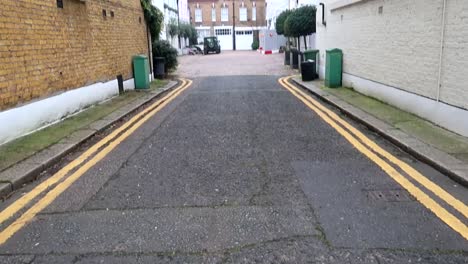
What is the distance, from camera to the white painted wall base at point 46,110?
7650 millimetres

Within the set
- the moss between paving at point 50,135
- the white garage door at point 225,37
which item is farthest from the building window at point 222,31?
the moss between paving at point 50,135

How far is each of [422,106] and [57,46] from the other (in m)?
7.61

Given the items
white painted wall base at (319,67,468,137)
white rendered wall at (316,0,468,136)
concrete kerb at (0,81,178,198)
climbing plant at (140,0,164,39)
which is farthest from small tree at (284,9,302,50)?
concrete kerb at (0,81,178,198)

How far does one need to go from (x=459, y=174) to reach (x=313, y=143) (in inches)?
101

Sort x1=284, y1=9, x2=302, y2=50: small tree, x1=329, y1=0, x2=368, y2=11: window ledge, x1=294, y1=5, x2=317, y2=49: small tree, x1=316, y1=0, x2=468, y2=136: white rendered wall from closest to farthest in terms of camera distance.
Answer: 1. x1=316, y1=0, x2=468, y2=136: white rendered wall
2. x1=329, y1=0, x2=368, y2=11: window ledge
3. x1=294, y1=5, x2=317, y2=49: small tree
4. x1=284, y1=9, x2=302, y2=50: small tree

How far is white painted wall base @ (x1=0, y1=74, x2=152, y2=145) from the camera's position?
7650 mm

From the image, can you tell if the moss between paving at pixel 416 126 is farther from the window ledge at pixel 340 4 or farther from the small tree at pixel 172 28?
the small tree at pixel 172 28

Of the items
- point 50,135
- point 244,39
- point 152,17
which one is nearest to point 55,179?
point 50,135

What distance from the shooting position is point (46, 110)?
9055 millimetres

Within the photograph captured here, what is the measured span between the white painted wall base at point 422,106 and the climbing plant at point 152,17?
31.0 ft

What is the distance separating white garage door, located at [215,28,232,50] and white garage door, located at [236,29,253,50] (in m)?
1.26

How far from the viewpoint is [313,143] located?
25.0 ft

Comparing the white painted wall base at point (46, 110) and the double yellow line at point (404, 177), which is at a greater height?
the white painted wall base at point (46, 110)

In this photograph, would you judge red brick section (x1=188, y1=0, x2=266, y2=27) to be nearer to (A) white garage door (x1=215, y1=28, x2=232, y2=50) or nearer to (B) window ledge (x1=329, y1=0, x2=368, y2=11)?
(A) white garage door (x1=215, y1=28, x2=232, y2=50)
